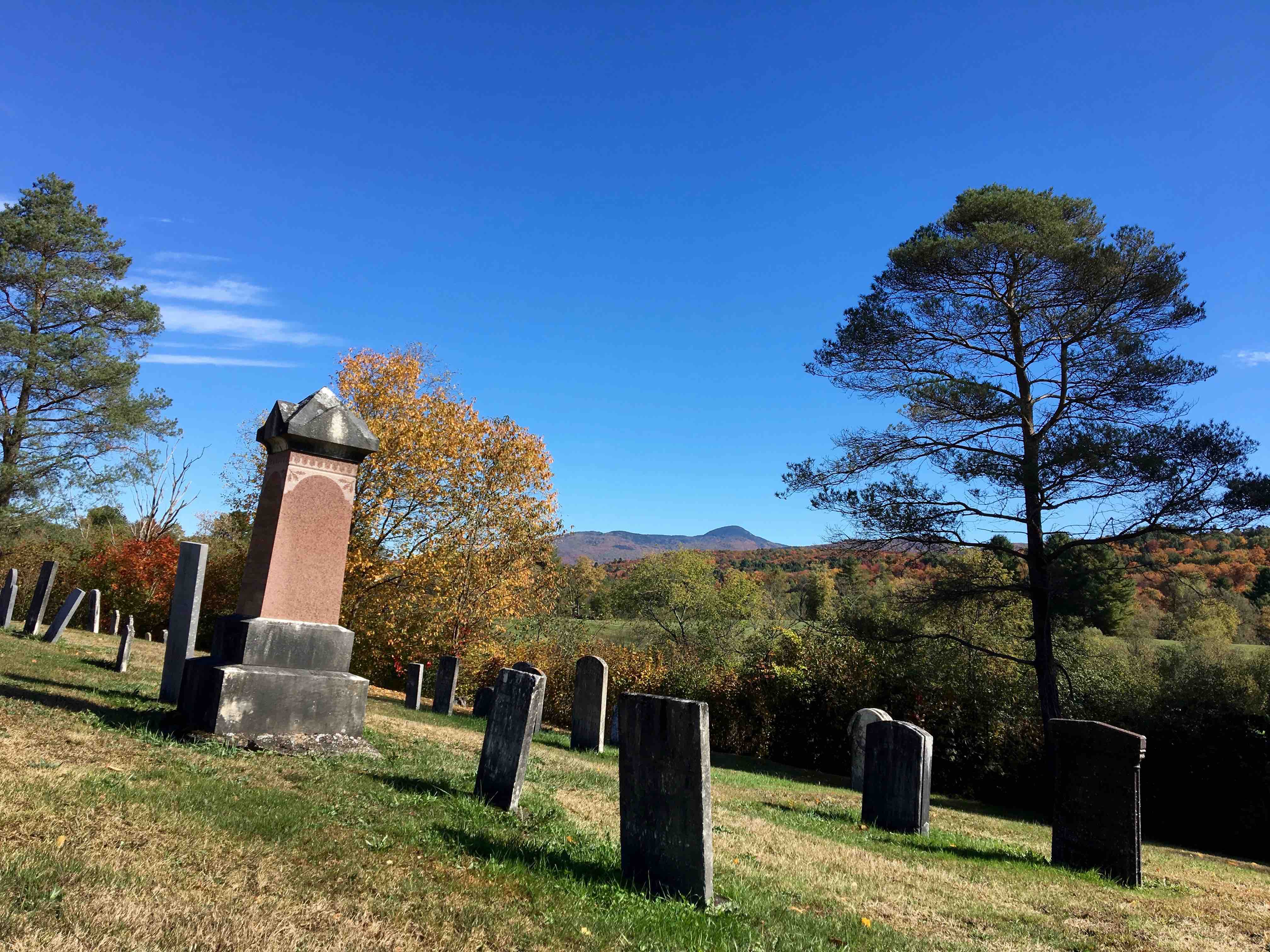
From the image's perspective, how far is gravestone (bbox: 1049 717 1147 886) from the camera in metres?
7.21

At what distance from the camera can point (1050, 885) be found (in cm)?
648

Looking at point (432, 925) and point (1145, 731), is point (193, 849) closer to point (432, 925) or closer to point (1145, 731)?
point (432, 925)

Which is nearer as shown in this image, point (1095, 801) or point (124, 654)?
point (1095, 801)

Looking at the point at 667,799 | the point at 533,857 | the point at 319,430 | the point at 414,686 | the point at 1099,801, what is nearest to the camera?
the point at 667,799

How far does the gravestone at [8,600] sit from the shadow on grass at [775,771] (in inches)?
709

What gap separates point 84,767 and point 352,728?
2746 millimetres

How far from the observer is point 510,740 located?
→ 20.5 ft

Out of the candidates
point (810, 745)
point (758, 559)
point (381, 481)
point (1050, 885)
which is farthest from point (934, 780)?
point (758, 559)

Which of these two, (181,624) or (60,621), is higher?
(181,624)

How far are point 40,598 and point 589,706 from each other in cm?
1507

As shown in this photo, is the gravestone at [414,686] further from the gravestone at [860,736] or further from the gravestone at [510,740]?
the gravestone at [510,740]

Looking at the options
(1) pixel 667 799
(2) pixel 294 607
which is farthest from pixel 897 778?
(2) pixel 294 607

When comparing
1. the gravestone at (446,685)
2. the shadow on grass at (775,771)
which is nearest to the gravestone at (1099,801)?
the shadow on grass at (775,771)

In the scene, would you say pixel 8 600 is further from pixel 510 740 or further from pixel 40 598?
pixel 510 740
